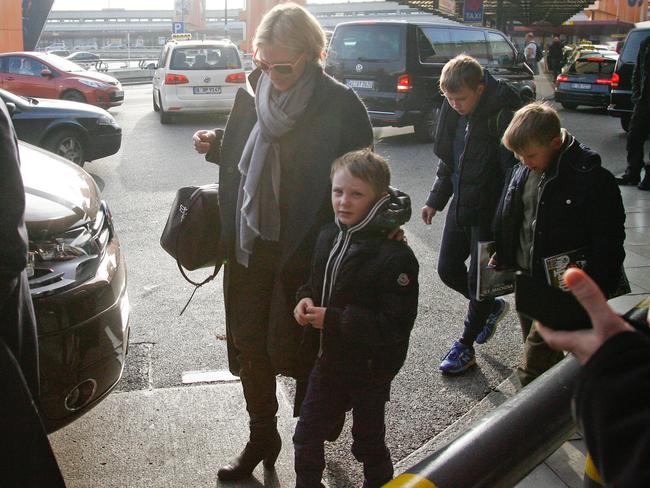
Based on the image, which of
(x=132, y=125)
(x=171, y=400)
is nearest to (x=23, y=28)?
(x=132, y=125)

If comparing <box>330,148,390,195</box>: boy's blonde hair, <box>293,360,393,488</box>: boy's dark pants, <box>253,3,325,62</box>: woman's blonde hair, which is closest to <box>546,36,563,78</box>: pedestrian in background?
<box>253,3,325,62</box>: woman's blonde hair

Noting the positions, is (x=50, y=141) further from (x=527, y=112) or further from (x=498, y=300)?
(x=527, y=112)

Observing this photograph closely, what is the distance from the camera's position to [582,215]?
9.95 ft

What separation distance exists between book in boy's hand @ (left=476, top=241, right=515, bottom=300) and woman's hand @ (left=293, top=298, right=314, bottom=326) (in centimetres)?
130

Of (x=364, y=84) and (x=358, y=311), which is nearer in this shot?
(x=358, y=311)

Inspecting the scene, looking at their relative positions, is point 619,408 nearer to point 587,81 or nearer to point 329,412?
point 329,412

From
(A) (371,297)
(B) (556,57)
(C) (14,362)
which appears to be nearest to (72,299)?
(C) (14,362)

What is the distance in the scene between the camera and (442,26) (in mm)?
13094

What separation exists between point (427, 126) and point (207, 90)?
4.71 metres

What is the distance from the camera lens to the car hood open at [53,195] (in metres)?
3.23

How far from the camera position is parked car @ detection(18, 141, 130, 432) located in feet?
Result: 9.26

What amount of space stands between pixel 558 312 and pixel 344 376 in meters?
1.46

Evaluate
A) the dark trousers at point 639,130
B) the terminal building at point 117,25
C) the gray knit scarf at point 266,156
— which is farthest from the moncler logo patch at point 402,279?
the terminal building at point 117,25

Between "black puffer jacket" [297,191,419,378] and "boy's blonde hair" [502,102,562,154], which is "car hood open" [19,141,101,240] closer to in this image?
"black puffer jacket" [297,191,419,378]
